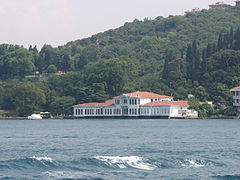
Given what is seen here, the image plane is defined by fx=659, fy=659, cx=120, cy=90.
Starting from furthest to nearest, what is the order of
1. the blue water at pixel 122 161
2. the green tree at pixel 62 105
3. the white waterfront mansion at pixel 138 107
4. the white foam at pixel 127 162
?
the green tree at pixel 62 105 → the white waterfront mansion at pixel 138 107 → the white foam at pixel 127 162 → the blue water at pixel 122 161

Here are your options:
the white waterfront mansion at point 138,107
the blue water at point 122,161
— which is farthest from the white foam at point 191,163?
the white waterfront mansion at point 138,107

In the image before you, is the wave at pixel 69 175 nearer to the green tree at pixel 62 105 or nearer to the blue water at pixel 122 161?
the blue water at pixel 122 161

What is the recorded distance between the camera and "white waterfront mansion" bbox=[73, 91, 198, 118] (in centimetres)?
11819

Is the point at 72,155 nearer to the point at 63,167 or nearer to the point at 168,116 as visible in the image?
the point at 63,167

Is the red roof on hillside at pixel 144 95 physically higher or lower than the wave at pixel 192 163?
higher

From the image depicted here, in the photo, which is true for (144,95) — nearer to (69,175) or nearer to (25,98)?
(25,98)

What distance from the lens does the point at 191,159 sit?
123ft

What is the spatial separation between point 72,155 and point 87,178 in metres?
9.45

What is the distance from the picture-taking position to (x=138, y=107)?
4941 inches

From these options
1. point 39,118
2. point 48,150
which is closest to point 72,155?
point 48,150

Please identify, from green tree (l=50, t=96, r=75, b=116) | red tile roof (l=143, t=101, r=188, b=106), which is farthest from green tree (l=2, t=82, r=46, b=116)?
red tile roof (l=143, t=101, r=188, b=106)

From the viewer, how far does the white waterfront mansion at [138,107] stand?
11819 cm

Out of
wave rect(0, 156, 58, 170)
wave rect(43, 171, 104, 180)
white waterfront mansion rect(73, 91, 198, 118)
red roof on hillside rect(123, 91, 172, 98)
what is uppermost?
red roof on hillside rect(123, 91, 172, 98)

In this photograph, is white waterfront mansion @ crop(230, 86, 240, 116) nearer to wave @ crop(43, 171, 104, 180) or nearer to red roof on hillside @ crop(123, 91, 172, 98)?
red roof on hillside @ crop(123, 91, 172, 98)
